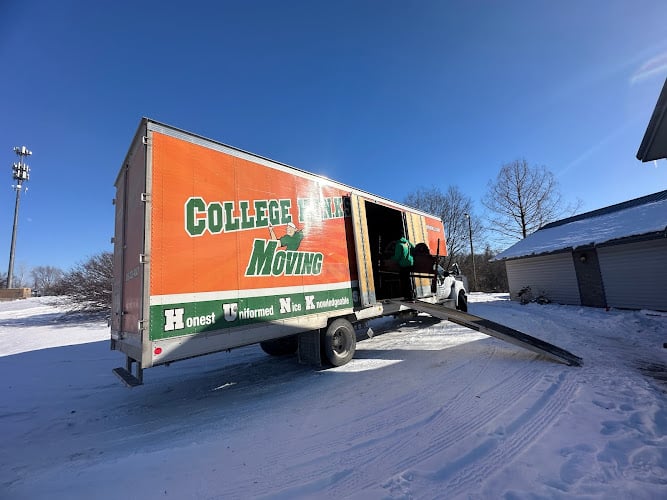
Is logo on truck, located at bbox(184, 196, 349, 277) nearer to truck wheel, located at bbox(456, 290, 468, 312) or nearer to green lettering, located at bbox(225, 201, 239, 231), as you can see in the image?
green lettering, located at bbox(225, 201, 239, 231)

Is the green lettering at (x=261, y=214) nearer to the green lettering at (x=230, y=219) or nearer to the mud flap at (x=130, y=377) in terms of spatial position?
the green lettering at (x=230, y=219)

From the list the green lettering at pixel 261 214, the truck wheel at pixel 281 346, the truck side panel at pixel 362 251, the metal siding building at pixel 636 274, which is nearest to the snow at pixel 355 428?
the truck wheel at pixel 281 346

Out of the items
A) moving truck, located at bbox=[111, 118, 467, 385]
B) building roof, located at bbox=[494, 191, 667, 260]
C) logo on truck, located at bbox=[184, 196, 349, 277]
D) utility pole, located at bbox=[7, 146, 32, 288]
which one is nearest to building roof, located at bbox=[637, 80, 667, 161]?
building roof, located at bbox=[494, 191, 667, 260]

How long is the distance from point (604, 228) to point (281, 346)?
16522 mm

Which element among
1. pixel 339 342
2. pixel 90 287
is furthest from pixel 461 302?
pixel 90 287

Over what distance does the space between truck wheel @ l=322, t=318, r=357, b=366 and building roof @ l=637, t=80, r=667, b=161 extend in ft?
25.9

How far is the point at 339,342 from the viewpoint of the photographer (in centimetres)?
576

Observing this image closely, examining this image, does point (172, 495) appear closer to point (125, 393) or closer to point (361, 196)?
point (125, 393)

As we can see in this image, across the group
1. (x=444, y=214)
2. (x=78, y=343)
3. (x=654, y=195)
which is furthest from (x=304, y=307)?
(x=444, y=214)

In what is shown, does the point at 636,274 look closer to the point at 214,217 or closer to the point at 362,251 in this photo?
the point at 362,251

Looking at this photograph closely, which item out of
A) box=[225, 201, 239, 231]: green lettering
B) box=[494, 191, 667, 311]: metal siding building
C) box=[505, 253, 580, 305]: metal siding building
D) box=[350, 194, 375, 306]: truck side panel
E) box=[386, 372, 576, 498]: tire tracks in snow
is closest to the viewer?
box=[386, 372, 576, 498]: tire tracks in snow

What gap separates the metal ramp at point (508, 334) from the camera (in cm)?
484

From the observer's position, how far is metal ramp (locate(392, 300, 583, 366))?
484 cm

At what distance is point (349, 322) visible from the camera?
5.94 meters
